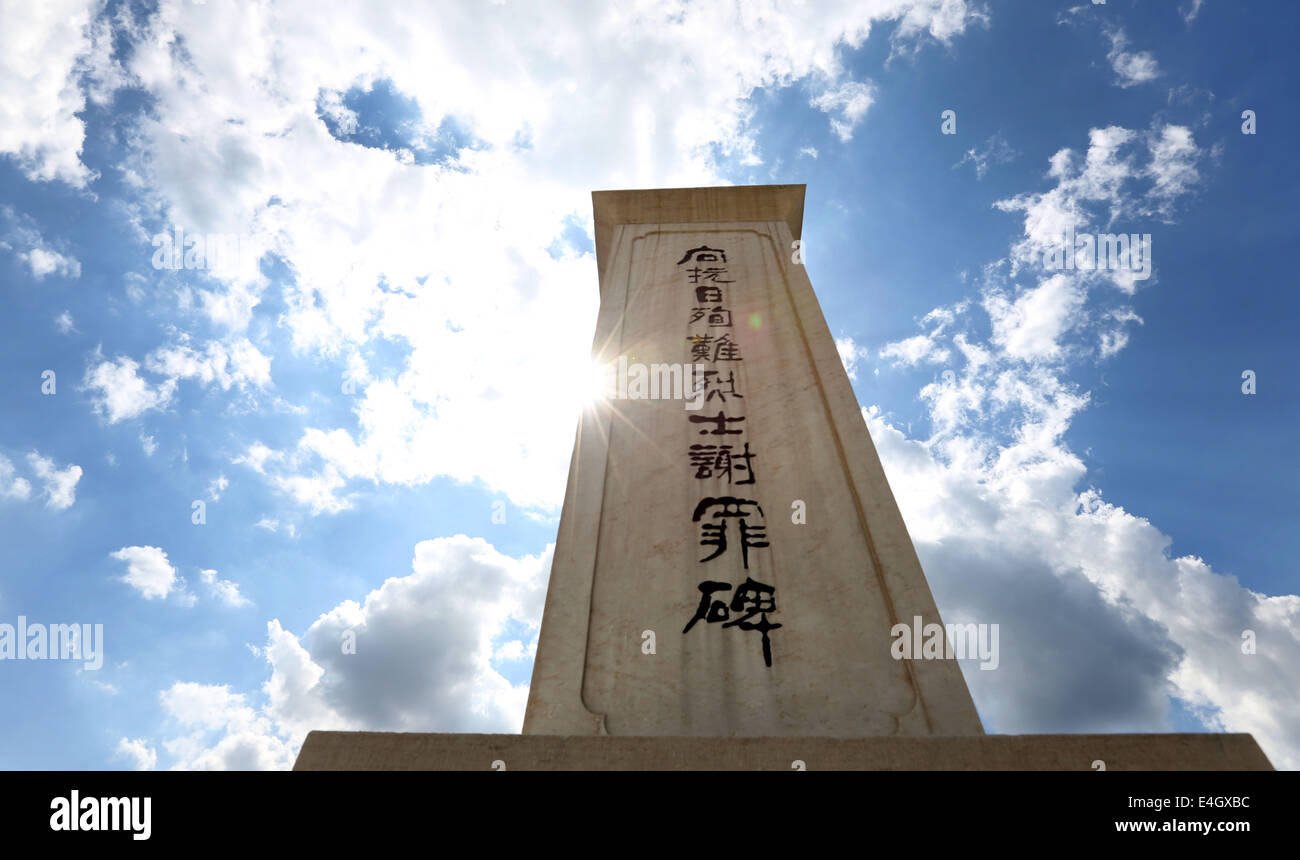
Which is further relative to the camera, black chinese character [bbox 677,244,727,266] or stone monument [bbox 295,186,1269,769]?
black chinese character [bbox 677,244,727,266]

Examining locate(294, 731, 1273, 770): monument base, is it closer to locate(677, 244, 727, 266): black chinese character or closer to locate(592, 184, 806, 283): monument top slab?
locate(677, 244, 727, 266): black chinese character

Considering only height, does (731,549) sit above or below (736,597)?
above

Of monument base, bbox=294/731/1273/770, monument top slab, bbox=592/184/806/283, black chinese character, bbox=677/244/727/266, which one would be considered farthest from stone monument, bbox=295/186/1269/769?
monument top slab, bbox=592/184/806/283

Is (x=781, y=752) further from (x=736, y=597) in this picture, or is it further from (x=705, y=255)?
(x=705, y=255)

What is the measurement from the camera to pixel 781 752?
2.76 m

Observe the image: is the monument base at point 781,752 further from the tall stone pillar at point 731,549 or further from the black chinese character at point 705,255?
the black chinese character at point 705,255

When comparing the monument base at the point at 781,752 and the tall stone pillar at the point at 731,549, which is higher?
the tall stone pillar at the point at 731,549

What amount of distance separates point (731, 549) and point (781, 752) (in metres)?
2.12

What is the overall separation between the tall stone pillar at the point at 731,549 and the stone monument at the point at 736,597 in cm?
1

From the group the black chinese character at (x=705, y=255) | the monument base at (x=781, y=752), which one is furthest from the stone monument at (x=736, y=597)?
the black chinese character at (x=705, y=255)

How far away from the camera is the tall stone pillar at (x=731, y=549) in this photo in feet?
13.0

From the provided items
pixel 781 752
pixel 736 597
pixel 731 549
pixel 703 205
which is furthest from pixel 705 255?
pixel 781 752

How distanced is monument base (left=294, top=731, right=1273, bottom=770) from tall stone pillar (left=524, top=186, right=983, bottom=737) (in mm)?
1022

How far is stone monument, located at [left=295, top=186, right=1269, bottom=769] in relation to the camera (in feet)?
9.00
